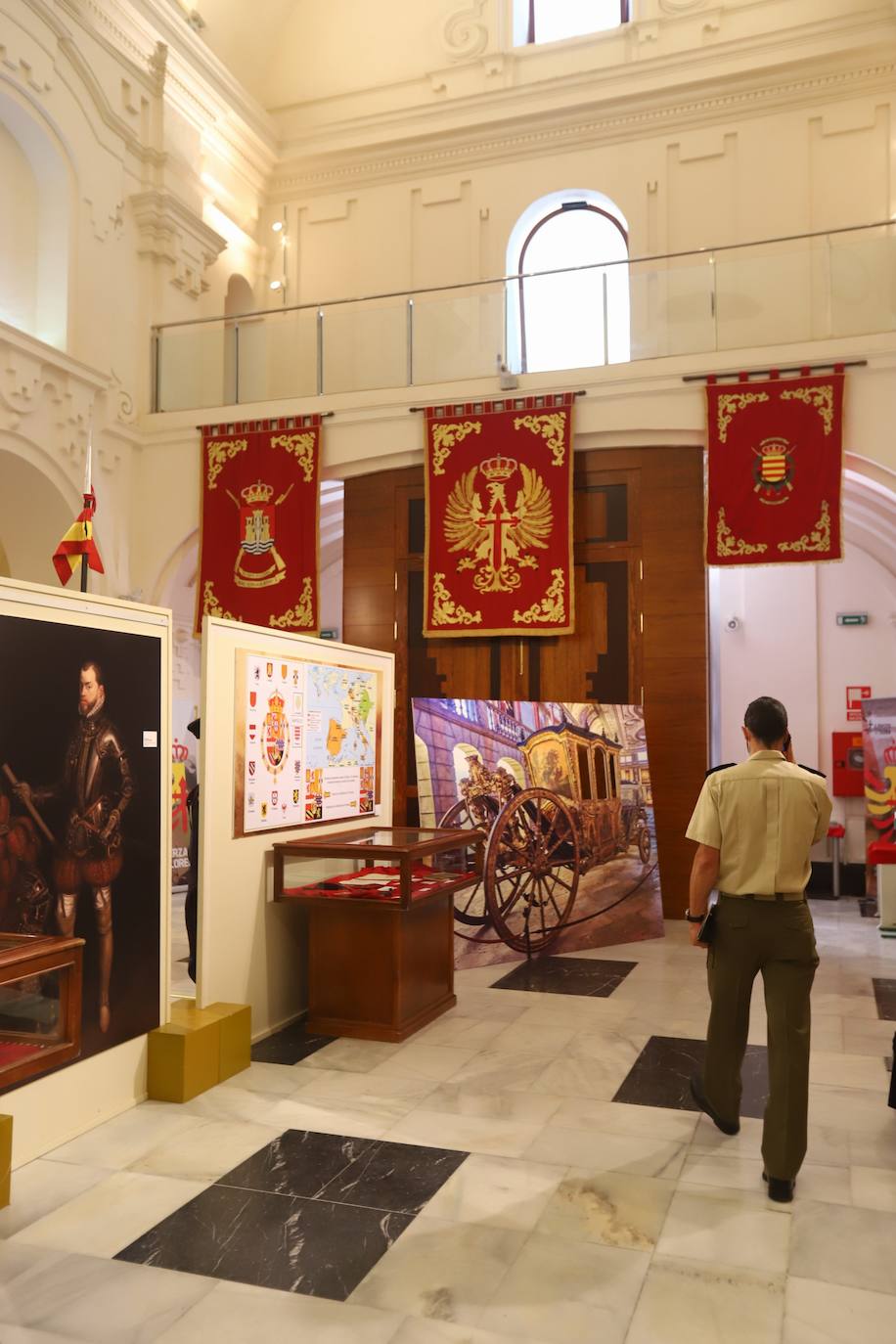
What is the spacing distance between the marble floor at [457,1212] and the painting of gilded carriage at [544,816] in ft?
7.17

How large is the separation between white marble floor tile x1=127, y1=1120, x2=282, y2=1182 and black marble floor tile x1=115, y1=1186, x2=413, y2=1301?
227 millimetres

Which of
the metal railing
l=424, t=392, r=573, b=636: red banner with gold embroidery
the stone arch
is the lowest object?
l=424, t=392, r=573, b=636: red banner with gold embroidery

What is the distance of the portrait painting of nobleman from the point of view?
4301 millimetres

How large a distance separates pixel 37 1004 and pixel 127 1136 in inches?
40.7

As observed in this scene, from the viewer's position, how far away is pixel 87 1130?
4.61m

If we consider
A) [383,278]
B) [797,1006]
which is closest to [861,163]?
[383,278]

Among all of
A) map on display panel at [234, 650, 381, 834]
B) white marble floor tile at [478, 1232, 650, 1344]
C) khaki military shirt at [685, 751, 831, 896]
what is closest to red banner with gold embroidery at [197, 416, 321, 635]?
map on display panel at [234, 650, 381, 834]

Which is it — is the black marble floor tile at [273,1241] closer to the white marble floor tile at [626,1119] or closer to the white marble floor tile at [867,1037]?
the white marble floor tile at [626,1119]

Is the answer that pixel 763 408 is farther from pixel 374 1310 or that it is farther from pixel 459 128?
pixel 374 1310

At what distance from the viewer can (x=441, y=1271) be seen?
342 cm

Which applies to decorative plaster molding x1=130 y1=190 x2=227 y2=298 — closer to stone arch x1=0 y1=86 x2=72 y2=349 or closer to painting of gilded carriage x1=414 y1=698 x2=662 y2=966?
stone arch x1=0 y1=86 x2=72 y2=349

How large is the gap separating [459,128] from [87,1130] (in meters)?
13.0

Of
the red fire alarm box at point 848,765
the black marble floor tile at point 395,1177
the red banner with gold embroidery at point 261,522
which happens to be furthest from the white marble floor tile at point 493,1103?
the red fire alarm box at point 848,765

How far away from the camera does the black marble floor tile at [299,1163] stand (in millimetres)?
4074
